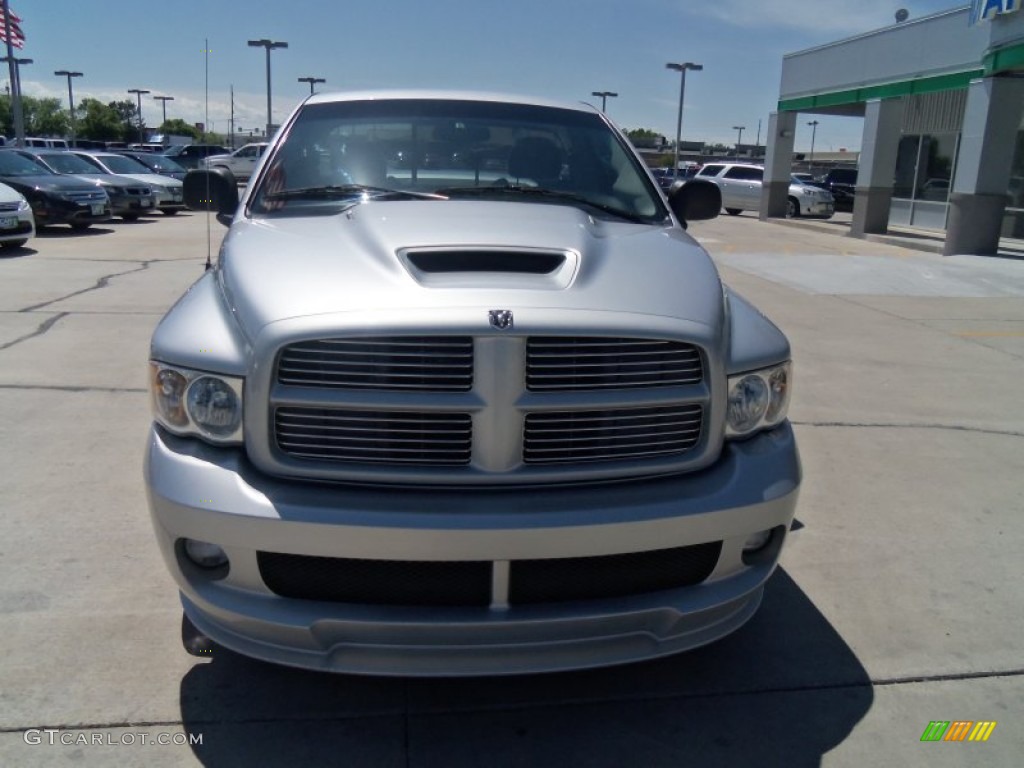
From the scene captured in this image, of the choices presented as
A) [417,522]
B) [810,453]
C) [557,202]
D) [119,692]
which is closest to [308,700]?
[119,692]

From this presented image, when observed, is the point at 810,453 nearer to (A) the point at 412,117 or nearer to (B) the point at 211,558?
(A) the point at 412,117

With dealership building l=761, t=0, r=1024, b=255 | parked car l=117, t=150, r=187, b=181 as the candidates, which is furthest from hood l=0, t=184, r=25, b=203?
dealership building l=761, t=0, r=1024, b=255

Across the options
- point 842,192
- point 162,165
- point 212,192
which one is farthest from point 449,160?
point 842,192

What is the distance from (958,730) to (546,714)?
133 cm

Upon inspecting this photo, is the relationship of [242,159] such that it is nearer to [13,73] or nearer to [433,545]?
[13,73]

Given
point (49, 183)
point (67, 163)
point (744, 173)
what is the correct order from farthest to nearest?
point (744, 173), point (67, 163), point (49, 183)

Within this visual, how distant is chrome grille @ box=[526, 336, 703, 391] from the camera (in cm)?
257

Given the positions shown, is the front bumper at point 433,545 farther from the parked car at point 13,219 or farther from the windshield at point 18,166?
the windshield at point 18,166

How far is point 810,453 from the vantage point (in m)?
5.52

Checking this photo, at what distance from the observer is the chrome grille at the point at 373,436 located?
8.46 ft

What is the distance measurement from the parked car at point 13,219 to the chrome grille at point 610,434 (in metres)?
13.4

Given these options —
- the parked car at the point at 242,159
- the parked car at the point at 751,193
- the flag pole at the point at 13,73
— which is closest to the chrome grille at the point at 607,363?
the parked car at the point at 751,193

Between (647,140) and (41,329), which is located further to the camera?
(647,140)

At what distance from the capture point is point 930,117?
2166cm
